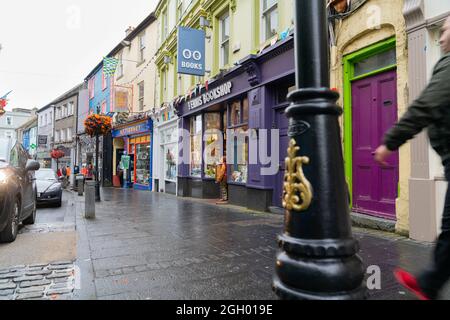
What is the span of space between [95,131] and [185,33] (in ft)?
17.3

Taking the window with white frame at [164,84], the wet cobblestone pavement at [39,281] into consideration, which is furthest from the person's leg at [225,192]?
the window with white frame at [164,84]

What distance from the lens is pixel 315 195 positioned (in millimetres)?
1521

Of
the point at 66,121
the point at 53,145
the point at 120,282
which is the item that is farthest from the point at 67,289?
the point at 53,145

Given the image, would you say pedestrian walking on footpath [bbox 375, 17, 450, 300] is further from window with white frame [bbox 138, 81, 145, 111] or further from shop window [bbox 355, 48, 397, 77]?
window with white frame [bbox 138, 81, 145, 111]

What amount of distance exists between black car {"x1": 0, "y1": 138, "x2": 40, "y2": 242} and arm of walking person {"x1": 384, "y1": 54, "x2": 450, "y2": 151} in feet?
17.4

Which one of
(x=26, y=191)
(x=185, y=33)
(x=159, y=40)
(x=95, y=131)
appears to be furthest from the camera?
(x=159, y=40)

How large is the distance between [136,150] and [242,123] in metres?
12.0

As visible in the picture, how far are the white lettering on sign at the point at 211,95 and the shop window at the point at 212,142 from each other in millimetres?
601

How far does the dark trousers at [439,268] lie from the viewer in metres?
1.84

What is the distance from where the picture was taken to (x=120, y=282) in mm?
3287

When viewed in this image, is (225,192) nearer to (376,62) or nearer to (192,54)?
(192,54)

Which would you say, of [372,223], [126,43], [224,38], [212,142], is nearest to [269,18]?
[224,38]

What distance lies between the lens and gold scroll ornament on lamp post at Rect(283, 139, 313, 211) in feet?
5.02

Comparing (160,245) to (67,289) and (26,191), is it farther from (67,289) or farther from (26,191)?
(26,191)
